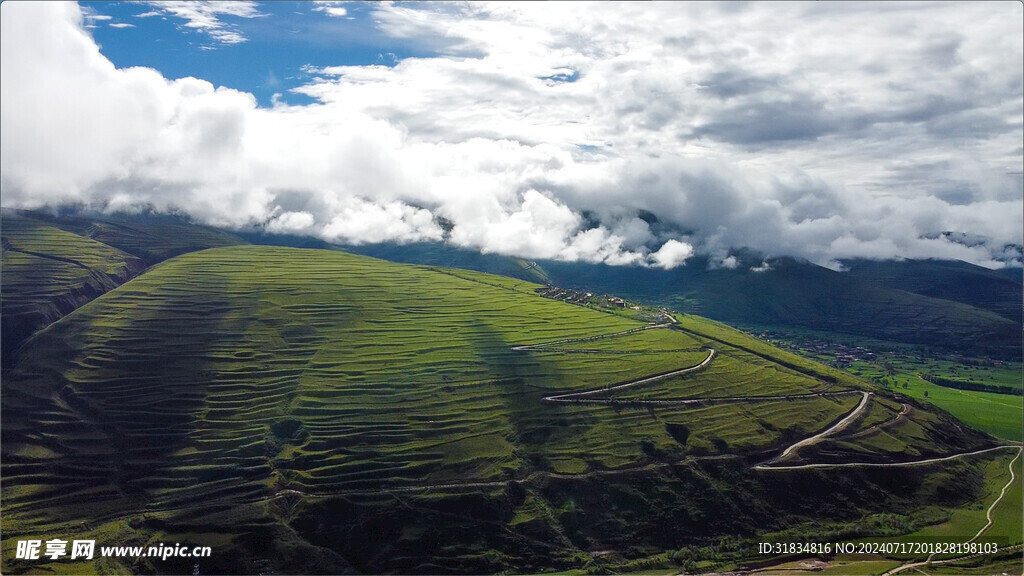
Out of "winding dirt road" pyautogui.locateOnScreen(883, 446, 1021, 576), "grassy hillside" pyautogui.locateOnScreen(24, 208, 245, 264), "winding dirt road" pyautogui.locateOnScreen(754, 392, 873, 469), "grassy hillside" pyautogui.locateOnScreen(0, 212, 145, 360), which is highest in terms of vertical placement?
"grassy hillside" pyautogui.locateOnScreen(24, 208, 245, 264)

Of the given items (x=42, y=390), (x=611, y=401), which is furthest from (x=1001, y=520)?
(x=42, y=390)

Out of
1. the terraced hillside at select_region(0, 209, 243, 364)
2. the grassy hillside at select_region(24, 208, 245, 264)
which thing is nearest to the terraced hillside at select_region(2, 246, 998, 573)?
the terraced hillside at select_region(0, 209, 243, 364)

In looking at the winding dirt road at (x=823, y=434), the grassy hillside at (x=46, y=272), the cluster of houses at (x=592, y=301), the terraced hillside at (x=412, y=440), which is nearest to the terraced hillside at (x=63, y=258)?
the grassy hillside at (x=46, y=272)

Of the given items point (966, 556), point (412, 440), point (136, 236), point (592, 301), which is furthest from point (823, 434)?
point (136, 236)

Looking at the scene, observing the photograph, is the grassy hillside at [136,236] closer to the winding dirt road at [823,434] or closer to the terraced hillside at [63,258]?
the terraced hillside at [63,258]

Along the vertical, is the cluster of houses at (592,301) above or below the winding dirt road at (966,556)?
above

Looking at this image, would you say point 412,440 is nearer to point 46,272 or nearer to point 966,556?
point 966,556

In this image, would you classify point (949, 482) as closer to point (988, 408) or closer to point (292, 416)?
point (988, 408)

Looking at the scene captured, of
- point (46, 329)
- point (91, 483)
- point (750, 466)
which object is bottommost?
point (91, 483)

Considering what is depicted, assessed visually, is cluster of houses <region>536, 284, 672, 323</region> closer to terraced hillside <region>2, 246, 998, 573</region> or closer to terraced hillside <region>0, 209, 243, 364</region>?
terraced hillside <region>2, 246, 998, 573</region>
